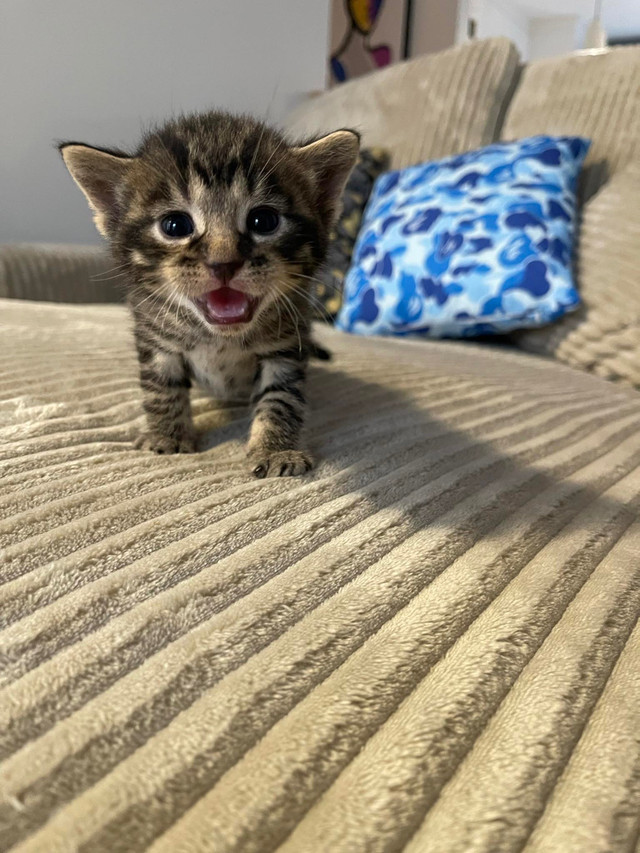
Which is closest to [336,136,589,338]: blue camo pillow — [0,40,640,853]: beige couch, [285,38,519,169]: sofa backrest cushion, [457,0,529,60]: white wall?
[285,38,519,169]: sofa backrest cushion

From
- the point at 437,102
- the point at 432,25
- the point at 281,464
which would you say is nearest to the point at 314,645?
the point at 281,464

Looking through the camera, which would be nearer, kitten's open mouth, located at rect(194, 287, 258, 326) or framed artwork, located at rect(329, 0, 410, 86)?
kitten's open mouth, located at rect(194, 287, 258, 326)

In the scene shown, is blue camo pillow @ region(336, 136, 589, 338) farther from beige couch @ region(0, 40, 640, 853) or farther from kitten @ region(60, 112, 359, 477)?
kitten @ region(60, 112, 359, 477)

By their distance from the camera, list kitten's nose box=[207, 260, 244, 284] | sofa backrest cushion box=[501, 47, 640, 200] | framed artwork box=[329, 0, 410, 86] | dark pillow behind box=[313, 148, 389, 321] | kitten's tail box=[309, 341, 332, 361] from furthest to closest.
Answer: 1. framed artwork box=[329, 0, 410, 86]
2. dark pillow behind box=[313, 148, 389, 321]
3. sofa backrest cushion box=[501, 47, 640, 200]
4. kitten's tail box=[309, 341, 332, 361]
5. kitten's nose box=[207, 260, 244, 284]

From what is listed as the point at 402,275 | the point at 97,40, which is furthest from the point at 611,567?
the point at 97,40

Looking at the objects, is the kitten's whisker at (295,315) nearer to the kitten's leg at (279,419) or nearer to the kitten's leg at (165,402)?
the kitten's leg at (279,419)

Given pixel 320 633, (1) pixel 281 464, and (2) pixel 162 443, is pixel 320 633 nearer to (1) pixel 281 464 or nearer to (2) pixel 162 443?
(1) pixel 281 464

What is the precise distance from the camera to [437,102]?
1.97m

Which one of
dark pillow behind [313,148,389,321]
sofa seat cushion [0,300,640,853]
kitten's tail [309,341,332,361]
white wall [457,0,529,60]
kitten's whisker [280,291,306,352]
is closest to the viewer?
sofa seat cushion [0,300,640,853]

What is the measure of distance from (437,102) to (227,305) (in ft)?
5.25

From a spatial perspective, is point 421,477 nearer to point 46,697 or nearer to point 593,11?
point 46,697

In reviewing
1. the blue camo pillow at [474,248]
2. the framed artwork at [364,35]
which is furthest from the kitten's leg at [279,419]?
the framed artwork at [364,35]

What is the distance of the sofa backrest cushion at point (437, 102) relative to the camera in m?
1.89

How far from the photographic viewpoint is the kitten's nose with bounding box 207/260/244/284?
0.70 meters
